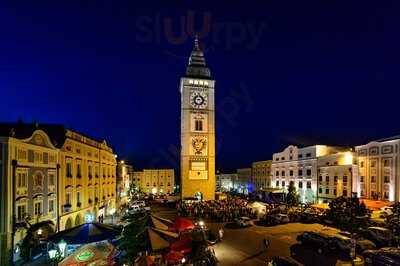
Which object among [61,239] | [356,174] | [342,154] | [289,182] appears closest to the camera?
[61,239]

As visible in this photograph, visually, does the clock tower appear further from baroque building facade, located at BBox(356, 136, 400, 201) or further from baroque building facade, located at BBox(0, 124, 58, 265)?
baroque building facade, located at BBox(0, 124, 58, 265)

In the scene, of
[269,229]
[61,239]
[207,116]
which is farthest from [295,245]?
[207,116]

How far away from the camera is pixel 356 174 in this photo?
1962 inches

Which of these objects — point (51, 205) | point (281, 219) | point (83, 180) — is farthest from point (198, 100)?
point (51, 205)

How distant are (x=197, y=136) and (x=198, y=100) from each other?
8.55m

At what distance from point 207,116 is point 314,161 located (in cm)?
2616

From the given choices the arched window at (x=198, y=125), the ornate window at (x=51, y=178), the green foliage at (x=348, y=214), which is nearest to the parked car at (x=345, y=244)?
the green foliage at (x=348, y=214)

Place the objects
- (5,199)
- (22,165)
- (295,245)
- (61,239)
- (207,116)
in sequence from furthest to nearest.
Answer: (207,116)
(295,245)
(22,165)
(5,199)
(61,239)

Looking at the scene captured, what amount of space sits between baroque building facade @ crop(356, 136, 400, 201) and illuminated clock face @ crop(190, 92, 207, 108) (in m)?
35.7

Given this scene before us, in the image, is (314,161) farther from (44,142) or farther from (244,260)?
(44,142)

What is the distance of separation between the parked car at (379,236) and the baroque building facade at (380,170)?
20.2 meters

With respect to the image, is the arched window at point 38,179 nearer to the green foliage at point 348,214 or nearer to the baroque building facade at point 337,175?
the green foliage at point 348,214

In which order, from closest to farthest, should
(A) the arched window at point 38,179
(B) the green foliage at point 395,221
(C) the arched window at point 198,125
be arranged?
1. (A) the arched window at point 38,179
2. (B) the green foliage at point 395,221
3. (C) the arched window at point 198,125

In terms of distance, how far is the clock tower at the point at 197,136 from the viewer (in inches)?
2800
